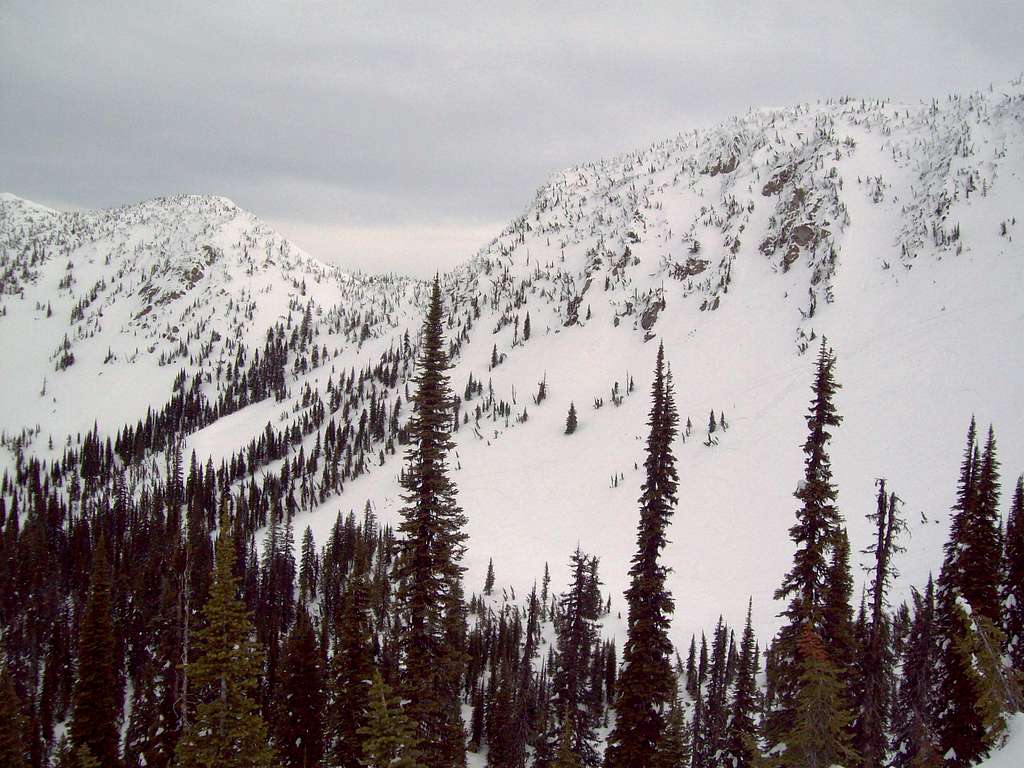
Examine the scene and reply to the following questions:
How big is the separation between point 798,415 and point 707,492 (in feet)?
97.6

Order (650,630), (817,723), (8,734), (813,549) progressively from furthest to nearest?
(8,734) → (650,630) → (813,549) → (817,723)

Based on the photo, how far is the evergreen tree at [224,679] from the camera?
19047 millimetres

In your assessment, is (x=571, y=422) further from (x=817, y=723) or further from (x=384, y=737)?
(x=384, y=737)

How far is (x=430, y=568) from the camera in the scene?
19469mm

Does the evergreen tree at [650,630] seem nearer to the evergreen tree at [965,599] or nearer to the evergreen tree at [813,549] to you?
the evergreen tree at [813,549]

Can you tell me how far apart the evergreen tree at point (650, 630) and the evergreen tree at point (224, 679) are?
42.1ft

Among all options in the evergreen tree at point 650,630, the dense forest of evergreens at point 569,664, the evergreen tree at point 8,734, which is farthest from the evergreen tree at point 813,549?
the evergreen tree at point 8,734

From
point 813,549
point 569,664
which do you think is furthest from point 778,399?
point 813,549

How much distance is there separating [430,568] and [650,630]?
360 inches

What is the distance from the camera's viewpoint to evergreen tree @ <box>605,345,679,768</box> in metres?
22.8

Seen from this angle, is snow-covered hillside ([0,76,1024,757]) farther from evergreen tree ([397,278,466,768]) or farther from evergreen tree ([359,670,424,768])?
evergreen tree ([359,670,424,768])

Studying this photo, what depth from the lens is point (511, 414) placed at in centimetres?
18400

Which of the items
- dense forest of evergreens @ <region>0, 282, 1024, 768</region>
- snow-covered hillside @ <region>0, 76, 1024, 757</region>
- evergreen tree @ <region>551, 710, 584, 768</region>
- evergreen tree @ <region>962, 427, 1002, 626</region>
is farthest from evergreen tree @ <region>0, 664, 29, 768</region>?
snow-covered hillside @ <region>0, 76, 1024, 757</region>

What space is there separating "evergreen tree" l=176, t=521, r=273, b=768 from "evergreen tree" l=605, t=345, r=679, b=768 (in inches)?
505
